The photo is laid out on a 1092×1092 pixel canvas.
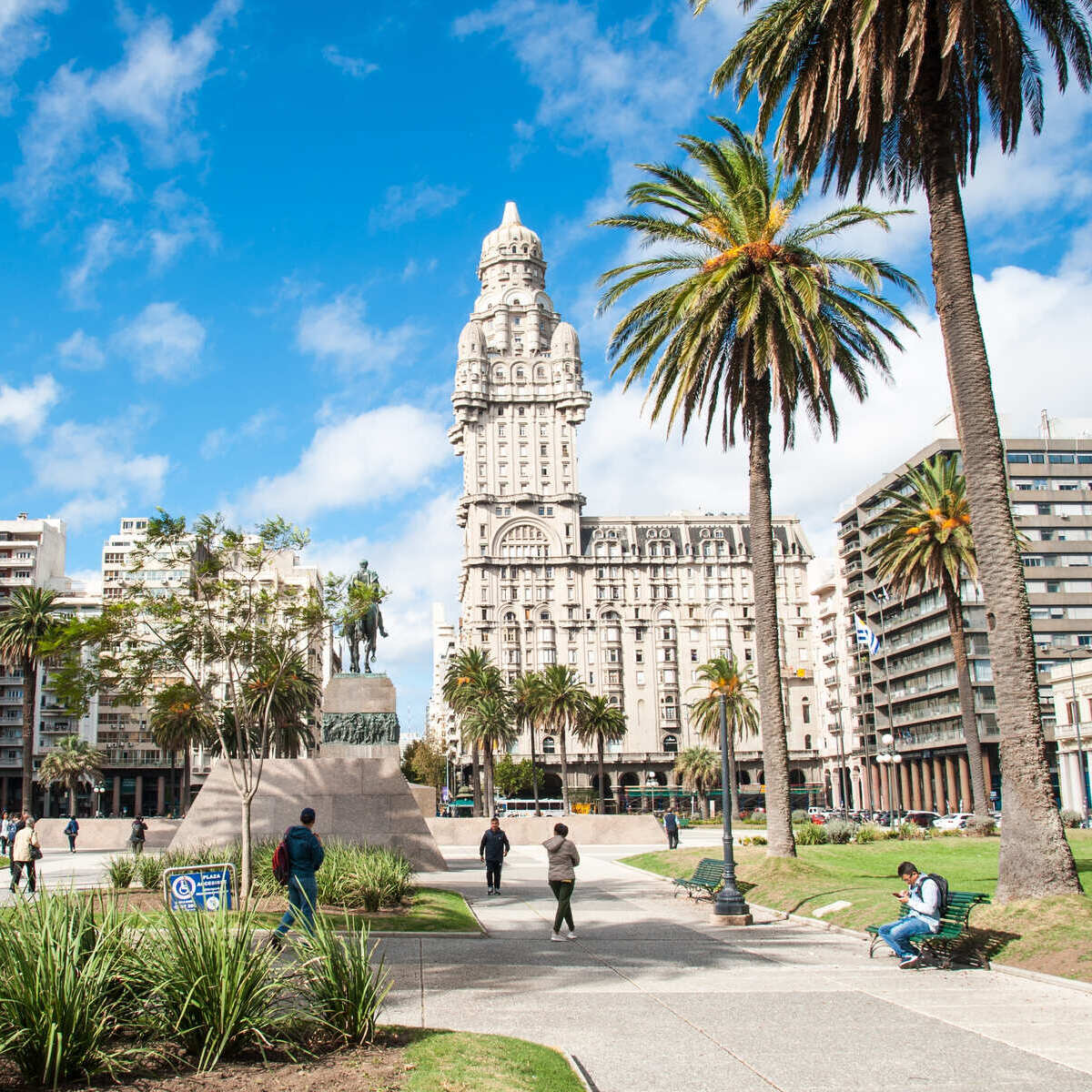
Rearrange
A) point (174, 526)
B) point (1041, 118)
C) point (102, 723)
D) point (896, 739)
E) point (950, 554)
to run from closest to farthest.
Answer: point (1041, 118) < point (174, 526) < point (950, 554) < point (896, 739) < point (102, 723)

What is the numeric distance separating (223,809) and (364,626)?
656cm

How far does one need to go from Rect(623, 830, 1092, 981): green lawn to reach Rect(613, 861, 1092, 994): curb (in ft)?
0.53

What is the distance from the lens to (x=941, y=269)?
18766mm

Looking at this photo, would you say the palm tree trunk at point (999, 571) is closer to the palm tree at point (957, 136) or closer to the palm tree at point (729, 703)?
the palm tree at point (957, 136)

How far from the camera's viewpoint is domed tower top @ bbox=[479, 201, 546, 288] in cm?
14038

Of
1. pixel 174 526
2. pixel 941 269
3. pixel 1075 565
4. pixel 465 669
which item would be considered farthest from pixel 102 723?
pixel 941 269

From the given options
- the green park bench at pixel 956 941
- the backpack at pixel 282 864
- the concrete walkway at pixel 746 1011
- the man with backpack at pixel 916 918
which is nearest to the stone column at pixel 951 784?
the concrete walkway at pixel 746 1011

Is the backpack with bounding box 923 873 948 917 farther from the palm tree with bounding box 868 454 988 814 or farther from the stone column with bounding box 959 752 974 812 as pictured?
the stone column with bounding box 959 752 974 812

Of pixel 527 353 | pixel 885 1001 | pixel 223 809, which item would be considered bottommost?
pixel 885 1001

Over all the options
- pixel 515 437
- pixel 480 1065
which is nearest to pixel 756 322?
pixel 480 1065

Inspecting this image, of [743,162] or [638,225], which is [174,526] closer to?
[638,225]

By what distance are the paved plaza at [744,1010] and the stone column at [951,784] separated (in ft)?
246

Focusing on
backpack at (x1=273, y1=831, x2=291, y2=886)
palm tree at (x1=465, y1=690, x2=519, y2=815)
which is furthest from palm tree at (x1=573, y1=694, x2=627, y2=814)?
backpack at (x1=273, y1=831, x2=291, y2=886)

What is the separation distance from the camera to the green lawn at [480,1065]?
760 centimetres
